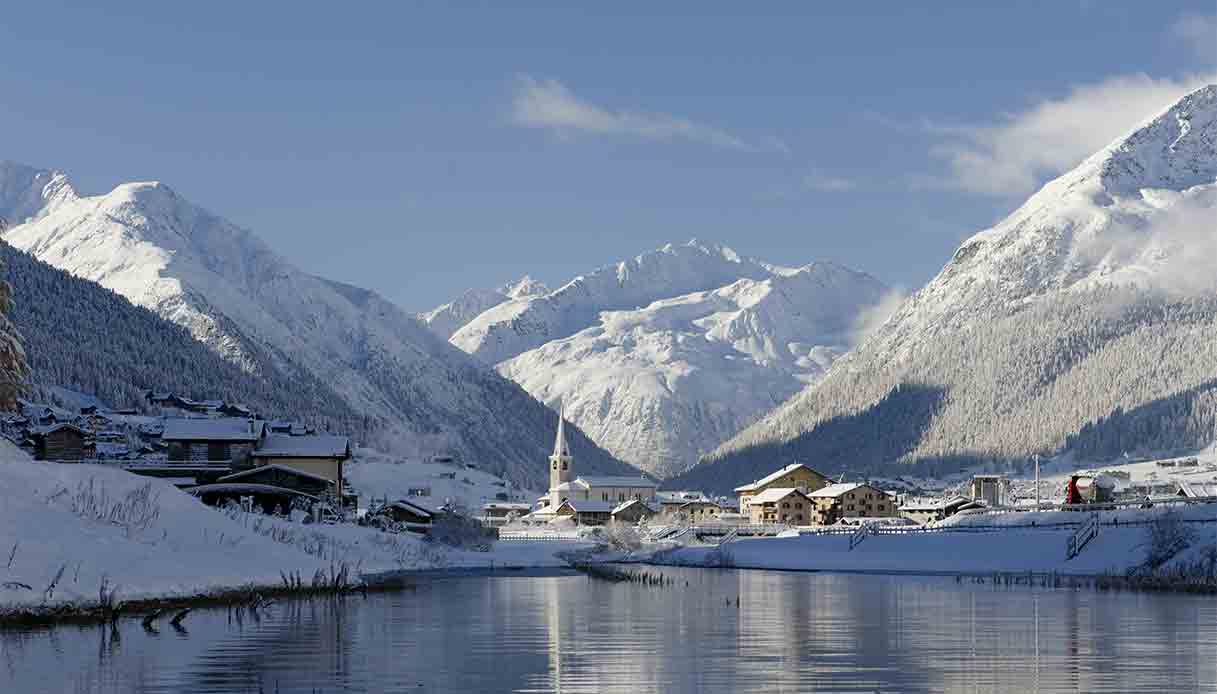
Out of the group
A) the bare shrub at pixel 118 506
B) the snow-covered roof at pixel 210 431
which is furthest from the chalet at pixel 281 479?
the bare shrub at pixel 118 506

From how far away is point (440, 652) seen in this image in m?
48.5

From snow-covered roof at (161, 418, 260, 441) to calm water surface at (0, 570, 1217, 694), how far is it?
87.2 metres

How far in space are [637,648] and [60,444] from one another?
5222 inches

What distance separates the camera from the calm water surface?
4044cm

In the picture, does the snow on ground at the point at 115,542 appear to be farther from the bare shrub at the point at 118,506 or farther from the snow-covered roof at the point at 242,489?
the snow-covered roof at the point at 242,489

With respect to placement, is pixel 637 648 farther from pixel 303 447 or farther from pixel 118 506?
pixel 303 447

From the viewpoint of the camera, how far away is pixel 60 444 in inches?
6757

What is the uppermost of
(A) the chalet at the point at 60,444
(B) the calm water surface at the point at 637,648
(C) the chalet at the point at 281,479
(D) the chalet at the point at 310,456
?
(A) the chalet at the point at 60,444

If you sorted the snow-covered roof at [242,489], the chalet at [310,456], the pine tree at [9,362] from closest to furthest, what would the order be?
1. the pine tree at [9,362]
2. the snow-covered roof at [242,489]
3. the chalet at [310,456]

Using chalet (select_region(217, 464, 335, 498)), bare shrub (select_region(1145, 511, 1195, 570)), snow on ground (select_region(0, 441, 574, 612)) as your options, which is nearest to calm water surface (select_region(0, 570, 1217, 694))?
snow on ground (select_region(0, 441, 574, 612))

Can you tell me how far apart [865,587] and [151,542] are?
45.0 m

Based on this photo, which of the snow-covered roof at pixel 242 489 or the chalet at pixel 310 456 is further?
the chalet at pixel 310 456

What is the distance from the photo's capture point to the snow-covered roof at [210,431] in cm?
16138

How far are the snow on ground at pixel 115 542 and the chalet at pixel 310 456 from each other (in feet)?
223
